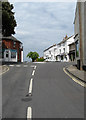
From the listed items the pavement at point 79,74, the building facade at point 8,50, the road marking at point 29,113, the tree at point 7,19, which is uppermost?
the tree at point 7,19

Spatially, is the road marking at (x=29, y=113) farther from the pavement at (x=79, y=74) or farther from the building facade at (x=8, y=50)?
the building facade at (x=8, y=50)

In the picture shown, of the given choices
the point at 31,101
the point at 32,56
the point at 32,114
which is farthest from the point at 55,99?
the point at 32,56

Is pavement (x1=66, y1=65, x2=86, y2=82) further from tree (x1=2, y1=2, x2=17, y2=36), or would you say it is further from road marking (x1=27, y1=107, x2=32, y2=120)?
tree (x1=2, y1=2, x2=17, y2=36)

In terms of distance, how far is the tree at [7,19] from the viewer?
2271 cm

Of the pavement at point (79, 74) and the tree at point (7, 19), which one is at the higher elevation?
the tree at point (7, 19)

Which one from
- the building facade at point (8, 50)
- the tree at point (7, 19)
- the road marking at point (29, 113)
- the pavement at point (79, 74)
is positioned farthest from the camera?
the building facade at point (8, 50)

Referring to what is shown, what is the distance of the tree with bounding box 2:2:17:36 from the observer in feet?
74.5

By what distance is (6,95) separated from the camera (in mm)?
7359

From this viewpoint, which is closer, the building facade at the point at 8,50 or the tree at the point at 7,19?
the tree at the point at 7,19

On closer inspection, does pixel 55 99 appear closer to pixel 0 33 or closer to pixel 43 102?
pixel 43 102

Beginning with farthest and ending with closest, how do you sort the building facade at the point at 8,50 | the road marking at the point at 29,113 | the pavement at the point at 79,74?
the building facade at the point at 8,50 → the pavement at the point at 79,74 → the road marking at the point at 29,113

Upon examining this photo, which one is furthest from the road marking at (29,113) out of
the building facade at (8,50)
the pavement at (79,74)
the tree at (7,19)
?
the building facade at (8,50)

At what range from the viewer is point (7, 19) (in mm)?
23203

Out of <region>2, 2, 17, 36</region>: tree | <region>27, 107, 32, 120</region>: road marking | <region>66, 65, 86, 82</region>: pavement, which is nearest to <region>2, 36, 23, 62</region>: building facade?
<region>2, 2, 17, 36</region>: tree
